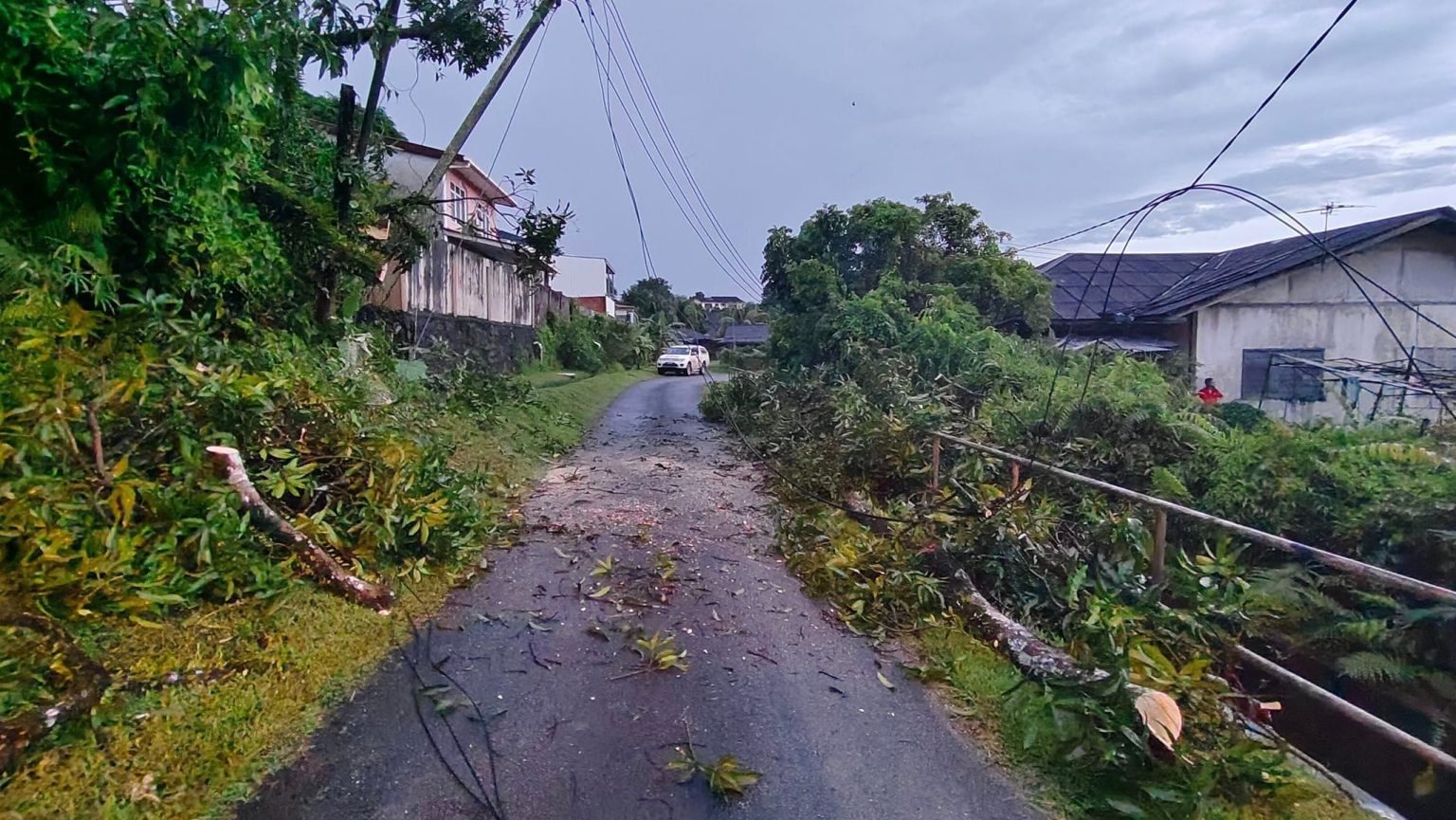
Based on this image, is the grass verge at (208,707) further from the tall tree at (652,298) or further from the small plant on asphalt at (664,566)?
the tall tree at (652,298)

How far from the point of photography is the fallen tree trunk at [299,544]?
15.1 feet

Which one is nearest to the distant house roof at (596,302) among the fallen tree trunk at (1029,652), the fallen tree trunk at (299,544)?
the fallen tree trunk at (299,544)

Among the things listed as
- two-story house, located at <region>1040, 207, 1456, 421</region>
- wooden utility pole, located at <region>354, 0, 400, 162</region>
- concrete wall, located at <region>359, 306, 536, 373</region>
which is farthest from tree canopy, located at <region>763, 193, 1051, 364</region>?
wooden utility pole, located at <region>354, 0, 400, 162</region>

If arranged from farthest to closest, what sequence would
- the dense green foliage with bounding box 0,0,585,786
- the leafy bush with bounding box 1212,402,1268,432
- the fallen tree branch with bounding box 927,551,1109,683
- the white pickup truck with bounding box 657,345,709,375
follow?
1. the white pickup truck with bounding box 657,345,709,375
2. the leafy bush with bounding box 1212,402,1268,432
3. the fallen tree branch with bounding box 927,551,1109,683
4. the dense green foliage with bounding box 0,0,585,786

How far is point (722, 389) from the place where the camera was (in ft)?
53.2

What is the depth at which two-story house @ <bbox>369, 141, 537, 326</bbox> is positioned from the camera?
1198cm

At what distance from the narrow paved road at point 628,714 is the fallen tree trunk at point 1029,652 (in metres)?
0.59

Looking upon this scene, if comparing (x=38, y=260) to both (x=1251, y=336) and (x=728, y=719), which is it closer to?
(x=728, y=719)

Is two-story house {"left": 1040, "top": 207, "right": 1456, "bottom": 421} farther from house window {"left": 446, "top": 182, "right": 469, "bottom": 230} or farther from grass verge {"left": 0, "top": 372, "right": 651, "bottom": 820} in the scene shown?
house window {"left": 446, "top": 182, "right": 469, "bottom": 230}

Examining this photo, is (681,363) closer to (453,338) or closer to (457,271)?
(457,271)

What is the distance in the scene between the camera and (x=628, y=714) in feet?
13.0

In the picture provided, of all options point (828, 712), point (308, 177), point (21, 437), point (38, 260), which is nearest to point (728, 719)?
point (828, 712)

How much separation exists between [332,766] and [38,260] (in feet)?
11.3

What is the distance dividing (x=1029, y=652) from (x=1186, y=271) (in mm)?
15405
